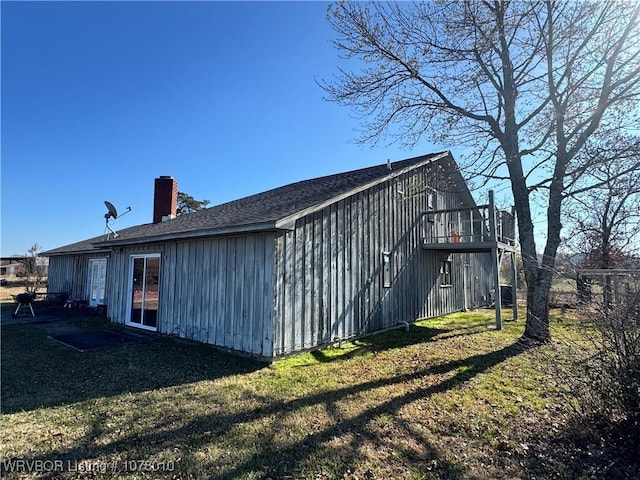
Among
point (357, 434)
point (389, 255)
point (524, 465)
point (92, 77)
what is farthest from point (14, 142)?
point (524, 465)

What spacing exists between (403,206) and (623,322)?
8.20m

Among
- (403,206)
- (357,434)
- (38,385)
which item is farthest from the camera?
(403,206)

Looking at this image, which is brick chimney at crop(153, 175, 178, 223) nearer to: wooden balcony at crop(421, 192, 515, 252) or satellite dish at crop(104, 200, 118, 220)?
satellite dish at crop(104, 200, 118, 220)

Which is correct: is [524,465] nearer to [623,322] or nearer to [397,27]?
[623,322]

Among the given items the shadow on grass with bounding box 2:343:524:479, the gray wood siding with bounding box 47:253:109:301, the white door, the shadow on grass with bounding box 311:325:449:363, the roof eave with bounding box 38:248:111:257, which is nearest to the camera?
the shadow on grass with bounding box 2:343:524:479

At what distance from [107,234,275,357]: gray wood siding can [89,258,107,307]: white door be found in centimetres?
638

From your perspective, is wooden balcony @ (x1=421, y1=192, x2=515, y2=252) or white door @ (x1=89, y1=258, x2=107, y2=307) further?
white door @ (x1=89, y1=258, x2=107, y2=307)

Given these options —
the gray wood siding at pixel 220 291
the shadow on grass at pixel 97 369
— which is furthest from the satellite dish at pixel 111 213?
the shadow on grass at pixel 97 369

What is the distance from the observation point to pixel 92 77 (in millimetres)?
10438

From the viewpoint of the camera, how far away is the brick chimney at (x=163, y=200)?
16.3 meters

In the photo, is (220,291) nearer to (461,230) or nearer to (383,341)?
(383,341)

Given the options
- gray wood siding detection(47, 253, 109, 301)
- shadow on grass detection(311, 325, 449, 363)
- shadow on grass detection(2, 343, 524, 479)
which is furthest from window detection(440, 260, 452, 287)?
gray wood siding detection(47, 253, 109, 301)

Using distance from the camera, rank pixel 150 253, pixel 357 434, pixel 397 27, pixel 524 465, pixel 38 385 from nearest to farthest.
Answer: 1. pixel 524 465
2. pixel 357 434
3. pixel 38 385
4. pixel 397 27
5. pixel 150 253

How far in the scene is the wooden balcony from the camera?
35.1 feet
